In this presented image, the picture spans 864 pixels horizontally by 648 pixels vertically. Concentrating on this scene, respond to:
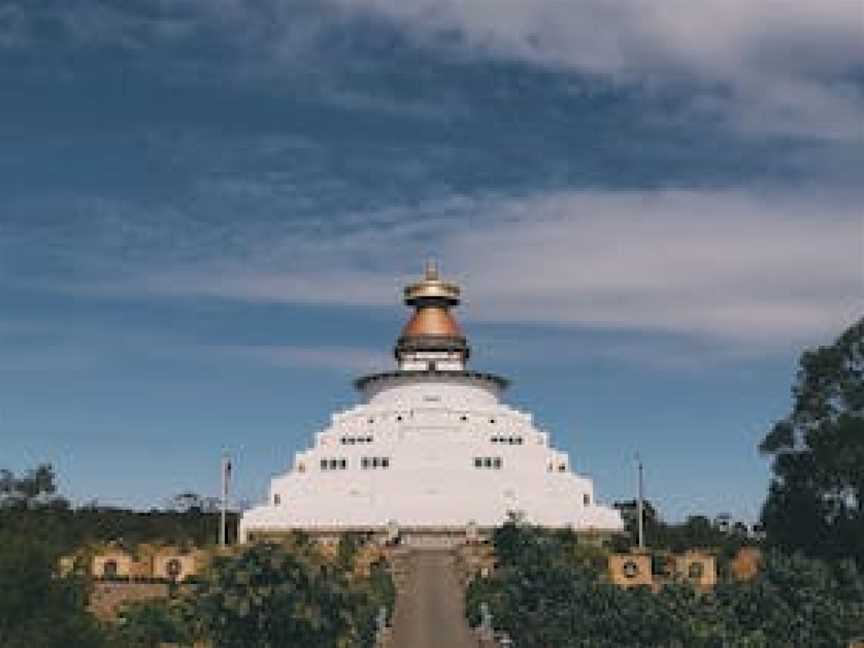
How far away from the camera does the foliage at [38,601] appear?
1237 inches

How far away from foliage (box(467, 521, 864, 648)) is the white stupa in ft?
139

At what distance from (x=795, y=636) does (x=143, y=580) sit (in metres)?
30.5

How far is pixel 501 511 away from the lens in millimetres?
93750

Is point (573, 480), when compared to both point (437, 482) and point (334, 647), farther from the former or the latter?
point (334, 647)

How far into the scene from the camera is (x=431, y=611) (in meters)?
56.4

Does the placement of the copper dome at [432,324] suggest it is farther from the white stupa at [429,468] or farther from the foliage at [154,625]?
the foliage at [154,625]

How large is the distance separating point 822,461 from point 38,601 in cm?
3978

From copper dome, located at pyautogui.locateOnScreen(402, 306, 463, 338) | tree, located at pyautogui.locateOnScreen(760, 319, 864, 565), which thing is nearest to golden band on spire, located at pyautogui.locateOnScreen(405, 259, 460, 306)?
copper dome, located at pyautogui.locateOnScreen(402, 306, 463, 338)

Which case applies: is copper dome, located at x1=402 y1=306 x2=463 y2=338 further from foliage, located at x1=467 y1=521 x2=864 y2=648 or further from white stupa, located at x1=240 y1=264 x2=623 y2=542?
foliage, located at x1=467 y1=521 x2=864 y2=648

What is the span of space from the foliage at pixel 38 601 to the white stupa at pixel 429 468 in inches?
2338

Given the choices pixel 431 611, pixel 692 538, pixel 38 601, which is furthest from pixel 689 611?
pixel 692 538

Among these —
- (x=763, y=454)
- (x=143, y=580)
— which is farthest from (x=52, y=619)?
(x=763, y=454)

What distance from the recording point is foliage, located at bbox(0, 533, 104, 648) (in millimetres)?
31422

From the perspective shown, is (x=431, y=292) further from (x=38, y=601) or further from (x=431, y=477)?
(x=38, y=601)
